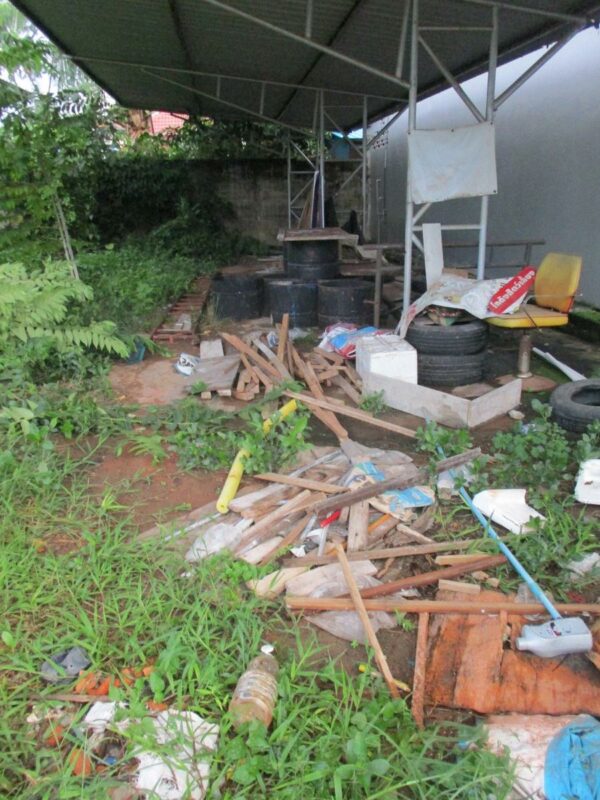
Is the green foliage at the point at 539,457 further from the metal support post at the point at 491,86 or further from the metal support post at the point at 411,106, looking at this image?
the metal support post at the point at 411,106

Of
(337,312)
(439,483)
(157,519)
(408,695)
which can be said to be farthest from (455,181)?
Answer: (408,695)

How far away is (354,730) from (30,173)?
695 centimetres

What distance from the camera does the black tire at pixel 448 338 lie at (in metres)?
5.55

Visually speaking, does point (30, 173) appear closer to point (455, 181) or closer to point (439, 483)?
point (455, 181)

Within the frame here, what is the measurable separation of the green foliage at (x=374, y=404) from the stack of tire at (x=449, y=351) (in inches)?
31.3

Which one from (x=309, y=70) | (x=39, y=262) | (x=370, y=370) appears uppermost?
(x=309, y=70)

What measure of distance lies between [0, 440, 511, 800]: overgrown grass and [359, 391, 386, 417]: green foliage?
7.80ft

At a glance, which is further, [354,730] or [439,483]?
[439,483]

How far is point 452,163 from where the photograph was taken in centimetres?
597

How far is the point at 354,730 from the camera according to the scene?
2109 mm

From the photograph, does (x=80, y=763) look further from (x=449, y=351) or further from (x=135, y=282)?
(x=135, y=282)

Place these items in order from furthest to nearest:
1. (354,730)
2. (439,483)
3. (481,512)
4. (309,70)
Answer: (309,70)
(439,483)
(481,512)
(354,730)

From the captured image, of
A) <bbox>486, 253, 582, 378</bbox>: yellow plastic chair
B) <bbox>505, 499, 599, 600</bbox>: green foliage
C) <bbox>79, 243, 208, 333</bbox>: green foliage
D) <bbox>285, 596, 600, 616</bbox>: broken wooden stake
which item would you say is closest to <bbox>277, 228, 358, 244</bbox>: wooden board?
<bbox>79, 243, 208, 333</bbox>: green foliage

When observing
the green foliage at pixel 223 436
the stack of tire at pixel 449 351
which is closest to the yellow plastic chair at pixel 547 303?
the stack of tire at pixel 449 351
